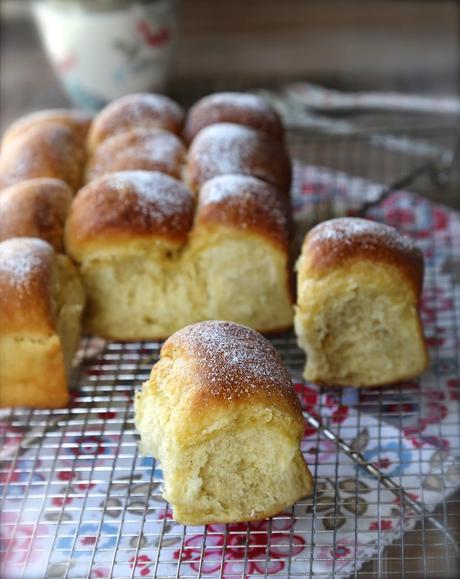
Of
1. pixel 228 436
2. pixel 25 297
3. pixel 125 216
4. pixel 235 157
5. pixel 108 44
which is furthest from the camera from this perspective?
pixel 108 44

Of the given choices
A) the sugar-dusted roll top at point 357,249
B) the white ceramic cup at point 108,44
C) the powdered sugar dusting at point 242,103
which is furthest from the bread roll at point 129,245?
Result: the white ceramic cup at point 108,44

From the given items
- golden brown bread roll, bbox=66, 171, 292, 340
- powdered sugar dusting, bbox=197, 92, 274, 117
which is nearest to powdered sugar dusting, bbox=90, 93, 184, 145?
powdered sugar dusting, bbox=197, 92, 274, 117

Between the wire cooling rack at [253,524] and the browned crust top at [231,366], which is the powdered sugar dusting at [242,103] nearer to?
the wire cooling rack at [253,524]

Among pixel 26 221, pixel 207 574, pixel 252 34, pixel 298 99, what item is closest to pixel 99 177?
pixel 26 221

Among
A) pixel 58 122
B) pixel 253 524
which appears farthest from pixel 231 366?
pixel 58 122

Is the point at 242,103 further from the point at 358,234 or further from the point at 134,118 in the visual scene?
the point at 358,234

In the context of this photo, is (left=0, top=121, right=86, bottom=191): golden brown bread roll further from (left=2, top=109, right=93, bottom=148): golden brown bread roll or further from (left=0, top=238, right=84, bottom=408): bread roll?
(left=0, top=238, right=84, bottom=408): bread roll
